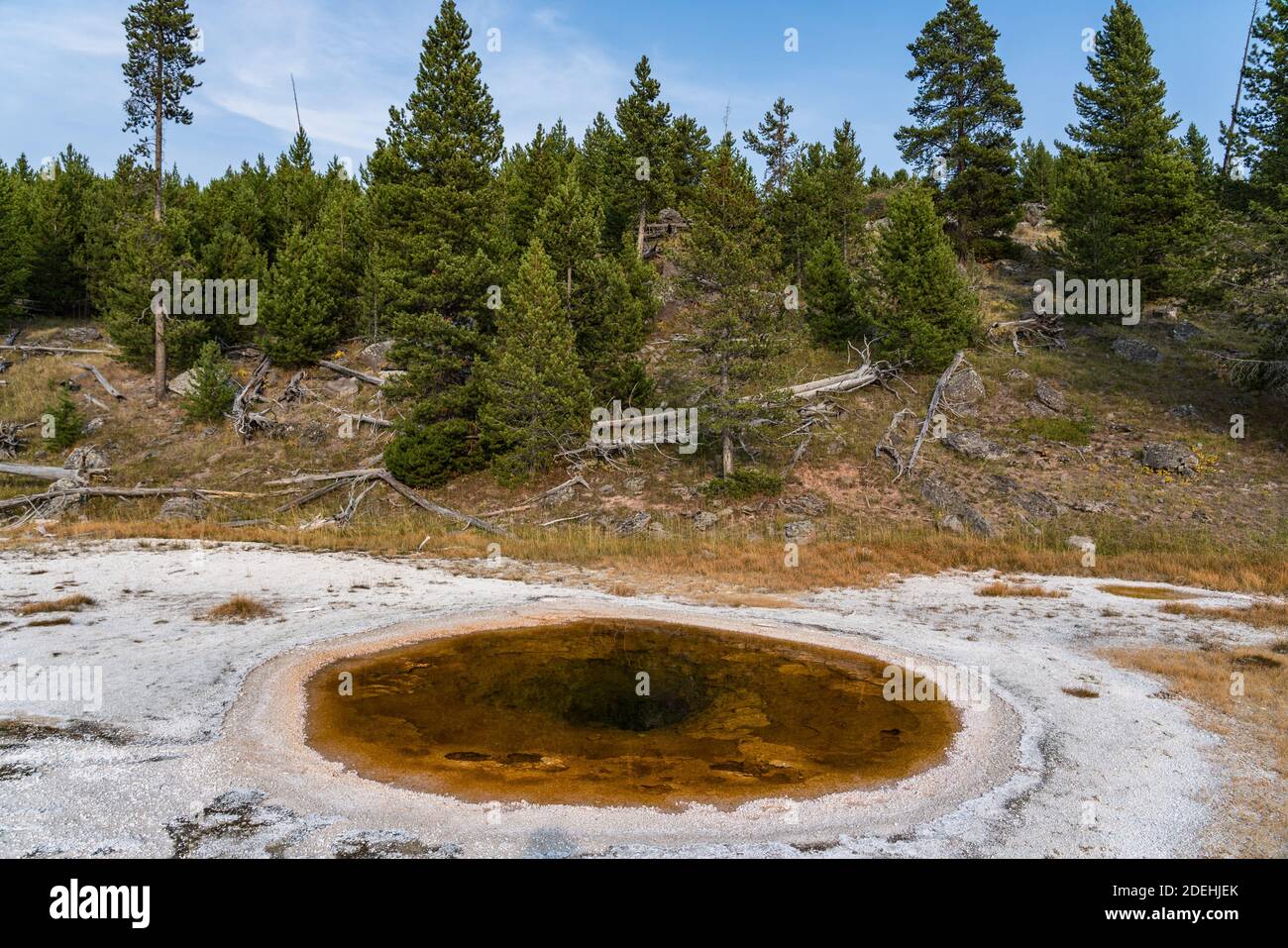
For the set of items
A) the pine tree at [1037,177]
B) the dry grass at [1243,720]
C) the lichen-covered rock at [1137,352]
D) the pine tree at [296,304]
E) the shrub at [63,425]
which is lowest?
the dry grass at [1243,720]

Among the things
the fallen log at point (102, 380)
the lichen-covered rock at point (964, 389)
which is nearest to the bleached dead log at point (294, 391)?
the fallen log at point (102, 380)

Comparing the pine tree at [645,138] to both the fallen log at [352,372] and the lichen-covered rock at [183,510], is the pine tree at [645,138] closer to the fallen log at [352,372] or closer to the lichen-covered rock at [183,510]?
the fallen log at [352,372]

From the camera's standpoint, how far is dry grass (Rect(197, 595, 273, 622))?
535 inches

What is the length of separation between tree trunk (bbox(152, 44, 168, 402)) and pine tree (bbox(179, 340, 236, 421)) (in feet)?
7.48

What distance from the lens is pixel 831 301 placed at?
36594mm

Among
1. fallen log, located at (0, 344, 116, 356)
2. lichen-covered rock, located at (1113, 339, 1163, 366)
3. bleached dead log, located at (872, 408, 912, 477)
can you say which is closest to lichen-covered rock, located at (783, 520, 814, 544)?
bleached dead log, located at (872, 408, 912, 477)

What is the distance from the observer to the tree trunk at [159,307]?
3528cm

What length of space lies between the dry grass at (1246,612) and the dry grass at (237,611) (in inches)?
786

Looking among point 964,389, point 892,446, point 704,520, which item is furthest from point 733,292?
point 964,389

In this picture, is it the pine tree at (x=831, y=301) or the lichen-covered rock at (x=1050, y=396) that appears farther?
the pine tree at (x=831, y=301)

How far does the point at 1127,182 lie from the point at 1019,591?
3057cm

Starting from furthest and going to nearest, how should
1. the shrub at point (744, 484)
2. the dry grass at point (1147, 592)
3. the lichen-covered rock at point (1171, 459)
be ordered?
the shrub at point (744, 484)
the lichen-covered rock at point (1171, 459)
the dry grass at point (1147, 592)

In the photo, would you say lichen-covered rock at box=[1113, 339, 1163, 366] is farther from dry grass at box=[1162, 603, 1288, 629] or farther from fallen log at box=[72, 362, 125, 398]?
fallen log at box=[72, 362, 125, 398]
